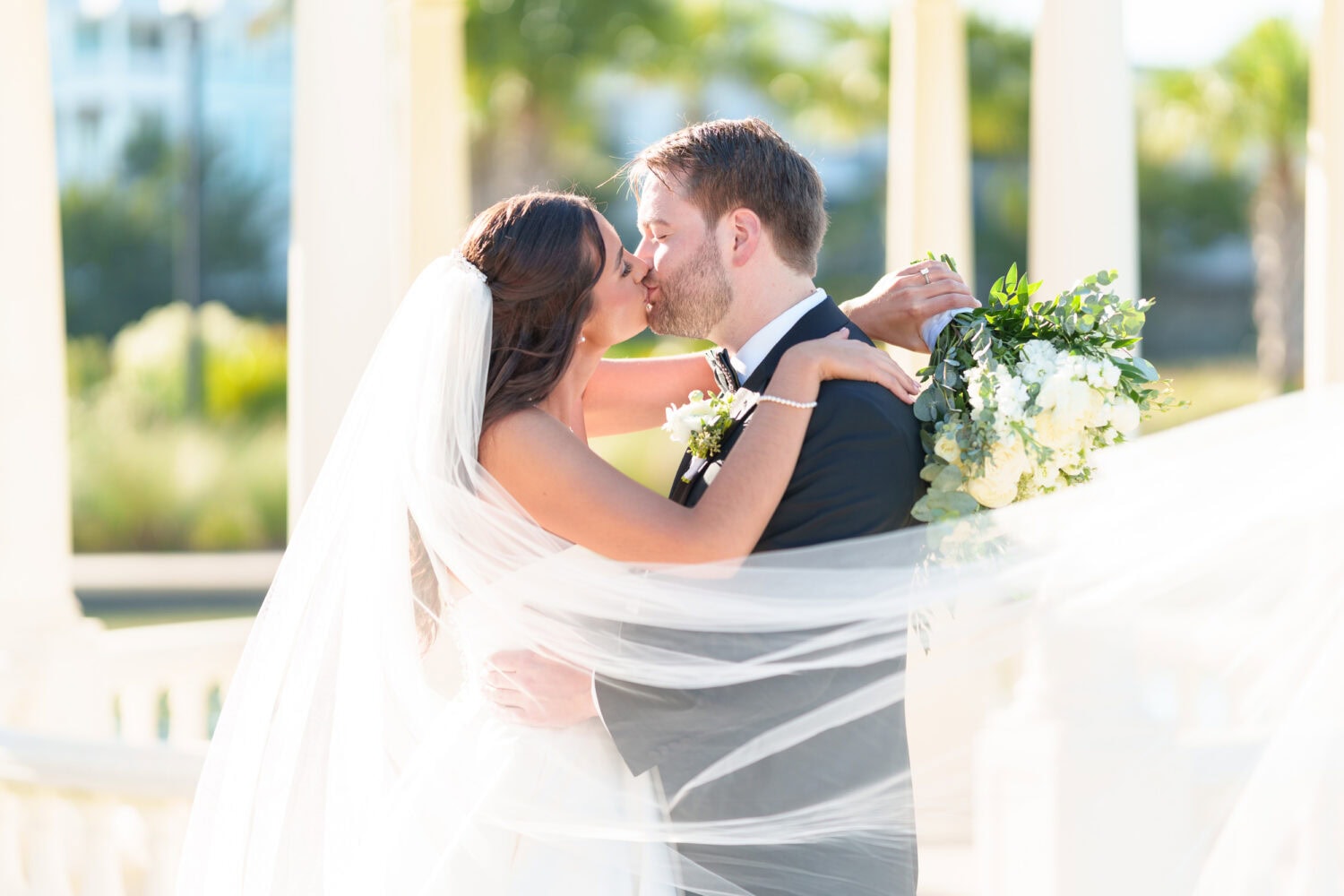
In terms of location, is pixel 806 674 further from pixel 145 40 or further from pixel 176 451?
pixel 145 40

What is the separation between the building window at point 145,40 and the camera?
42219 millimetres

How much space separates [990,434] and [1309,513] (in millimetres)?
907

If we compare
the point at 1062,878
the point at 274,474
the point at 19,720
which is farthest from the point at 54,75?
the point at 1062,878

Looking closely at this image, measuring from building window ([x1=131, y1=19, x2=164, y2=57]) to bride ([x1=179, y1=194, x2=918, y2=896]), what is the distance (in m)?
42.7

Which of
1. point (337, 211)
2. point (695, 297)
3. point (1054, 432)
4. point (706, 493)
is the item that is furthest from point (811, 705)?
point (337, 211)

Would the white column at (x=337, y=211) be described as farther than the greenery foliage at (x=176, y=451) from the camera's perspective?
No

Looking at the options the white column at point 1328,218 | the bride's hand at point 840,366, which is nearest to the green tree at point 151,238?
the white column at point 1328,218

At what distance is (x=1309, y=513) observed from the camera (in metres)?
3.74

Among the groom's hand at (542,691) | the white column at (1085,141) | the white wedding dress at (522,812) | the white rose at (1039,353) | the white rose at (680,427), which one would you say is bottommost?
the white wedding dress at (522,812)

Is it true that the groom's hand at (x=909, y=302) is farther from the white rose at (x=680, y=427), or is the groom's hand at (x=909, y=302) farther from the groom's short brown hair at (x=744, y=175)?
the white rose at (x=680, y=427)

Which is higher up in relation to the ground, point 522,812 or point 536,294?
point 536,294

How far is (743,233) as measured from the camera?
4.19m

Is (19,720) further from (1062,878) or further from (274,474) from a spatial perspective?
(274,474)

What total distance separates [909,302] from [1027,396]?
0.87 metres
